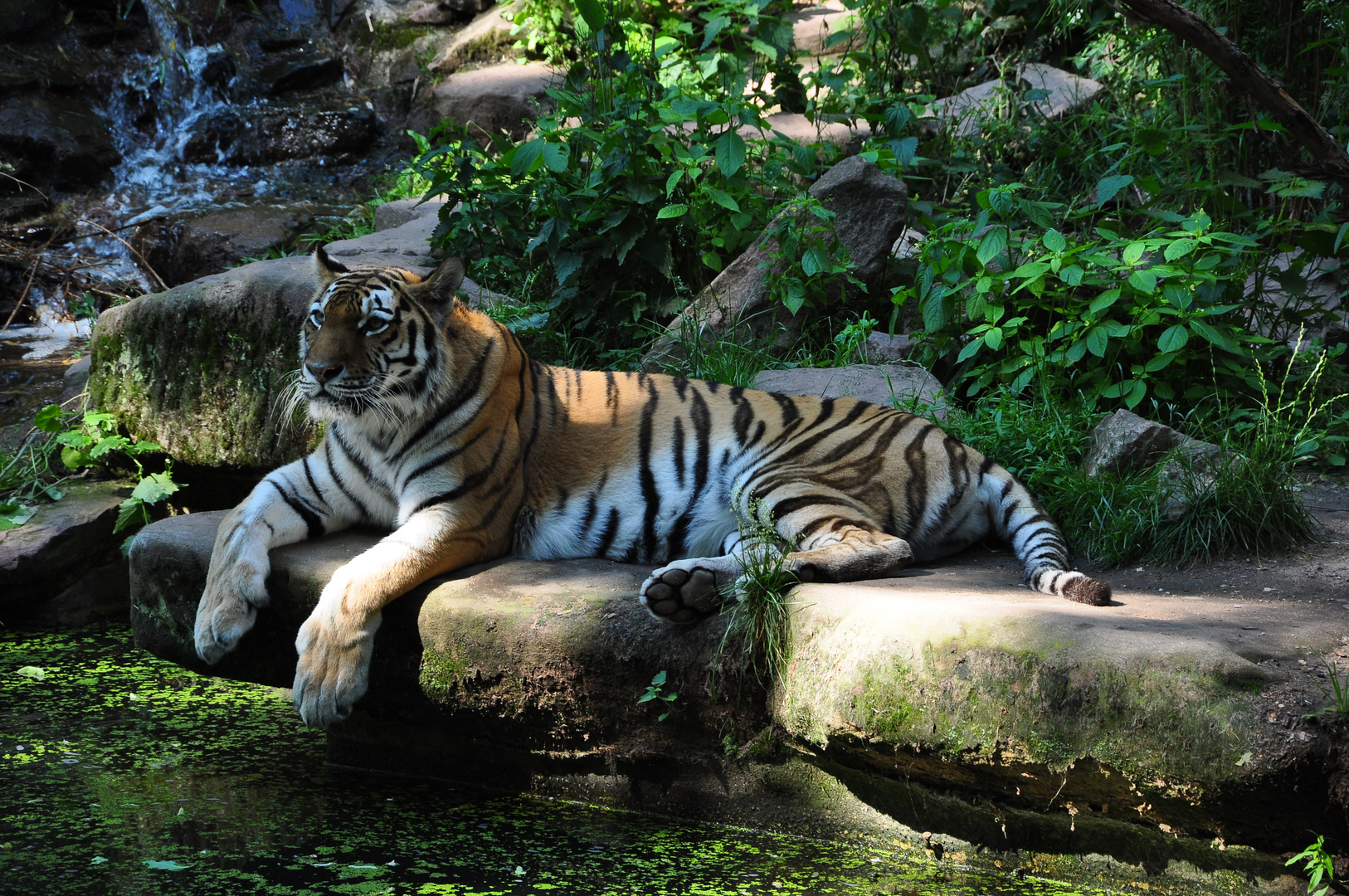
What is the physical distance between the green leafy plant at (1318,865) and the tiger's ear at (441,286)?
283 cm

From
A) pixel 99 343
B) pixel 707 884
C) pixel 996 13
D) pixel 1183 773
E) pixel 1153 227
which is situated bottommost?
pixel 707 884

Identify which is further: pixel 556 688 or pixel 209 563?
pixel 209 563

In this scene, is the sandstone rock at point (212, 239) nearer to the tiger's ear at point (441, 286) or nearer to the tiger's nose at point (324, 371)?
the tiger's ear at point (441, 286)

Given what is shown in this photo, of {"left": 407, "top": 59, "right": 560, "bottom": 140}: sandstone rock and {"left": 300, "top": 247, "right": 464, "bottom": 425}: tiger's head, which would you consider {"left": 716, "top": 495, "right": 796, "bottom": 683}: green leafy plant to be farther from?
{"left": 407, "top": 59, "right": 560, "bottom": 140}: sandstone rock

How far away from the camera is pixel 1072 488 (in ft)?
13.5

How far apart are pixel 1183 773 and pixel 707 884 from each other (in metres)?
1.15

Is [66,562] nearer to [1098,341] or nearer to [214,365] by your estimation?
[214,365]

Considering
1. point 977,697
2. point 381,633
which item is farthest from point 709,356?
point 977,697

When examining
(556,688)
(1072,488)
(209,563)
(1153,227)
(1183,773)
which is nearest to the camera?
(1183,773)

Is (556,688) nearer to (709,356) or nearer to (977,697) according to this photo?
(977,697)

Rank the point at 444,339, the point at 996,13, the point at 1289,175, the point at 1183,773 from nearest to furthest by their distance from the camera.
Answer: the point at 1183,773 < the point at 444,339 < the point at 1289,175 < the point at 996,13

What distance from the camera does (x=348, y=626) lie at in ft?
10.1

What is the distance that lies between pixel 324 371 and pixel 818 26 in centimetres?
814

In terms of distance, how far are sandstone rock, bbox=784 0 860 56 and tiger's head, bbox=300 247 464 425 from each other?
19.6 ft
